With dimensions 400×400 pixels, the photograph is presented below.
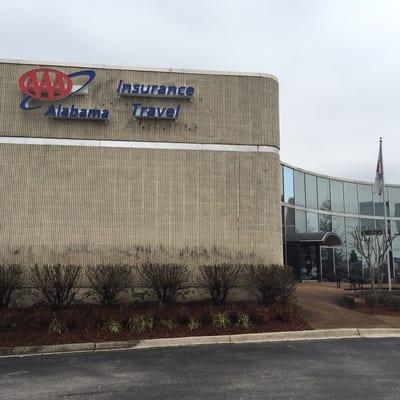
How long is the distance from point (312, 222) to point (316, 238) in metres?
4.29

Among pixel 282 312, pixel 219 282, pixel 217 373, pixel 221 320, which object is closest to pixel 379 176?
pixel 219 282

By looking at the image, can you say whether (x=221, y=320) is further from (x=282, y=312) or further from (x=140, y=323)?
(x=140, y=323)

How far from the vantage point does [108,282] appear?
15102 millimetres

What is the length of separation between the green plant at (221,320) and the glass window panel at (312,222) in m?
22.0

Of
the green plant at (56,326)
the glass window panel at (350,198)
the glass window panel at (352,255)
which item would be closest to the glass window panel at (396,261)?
the glass window panel at (352,255)

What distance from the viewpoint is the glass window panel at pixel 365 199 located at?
40.2 meters

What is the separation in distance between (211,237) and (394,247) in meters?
30.2

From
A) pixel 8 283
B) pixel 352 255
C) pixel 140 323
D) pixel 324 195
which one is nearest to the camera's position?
pixel 140 323

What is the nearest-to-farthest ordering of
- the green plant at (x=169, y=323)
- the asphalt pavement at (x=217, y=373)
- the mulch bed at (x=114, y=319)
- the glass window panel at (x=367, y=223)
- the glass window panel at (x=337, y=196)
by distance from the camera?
the asphalt pavement at (x=217, y=373) < the mulch bed at (x=114, y=319) < the green plant at (x=169, y=323) < the glass window panel at (x=337, y=196) < the glass window panel at (x=367, y=223)

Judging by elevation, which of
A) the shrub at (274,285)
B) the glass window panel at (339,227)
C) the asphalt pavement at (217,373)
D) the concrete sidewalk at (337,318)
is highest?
the glass window panel at (339,227)

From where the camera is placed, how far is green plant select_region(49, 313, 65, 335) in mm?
12633

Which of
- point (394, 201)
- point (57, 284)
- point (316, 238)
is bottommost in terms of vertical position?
point (57, 284)

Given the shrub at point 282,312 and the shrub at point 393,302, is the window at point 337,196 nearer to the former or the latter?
the shrub at point 393,302

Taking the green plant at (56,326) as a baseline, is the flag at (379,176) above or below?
above
